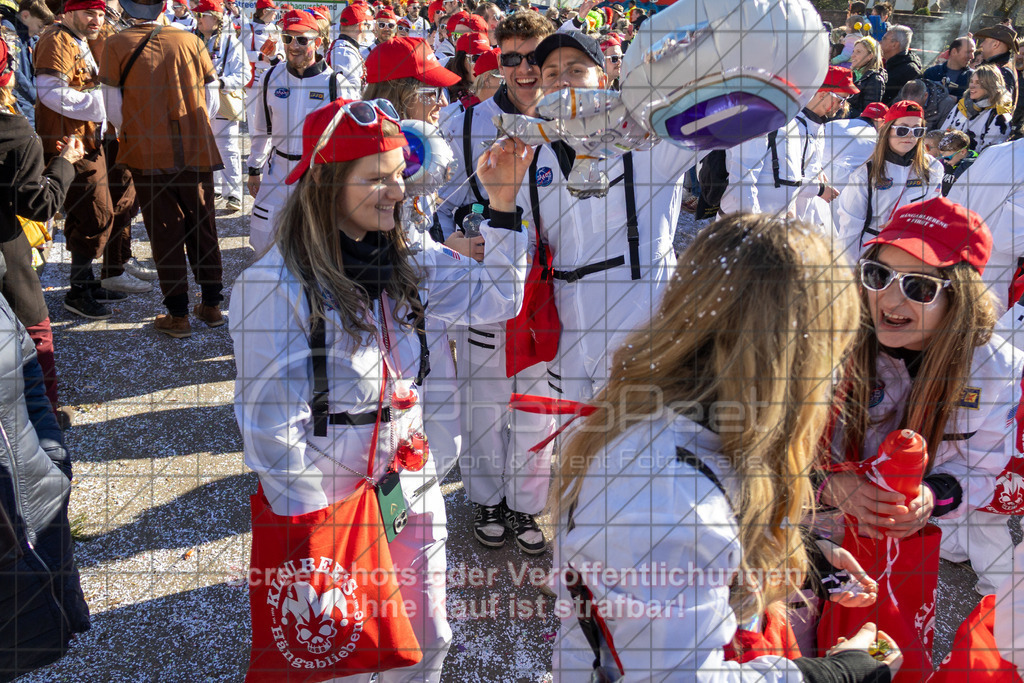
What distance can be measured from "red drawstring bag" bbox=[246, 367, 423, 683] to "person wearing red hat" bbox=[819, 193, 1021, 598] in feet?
3.25

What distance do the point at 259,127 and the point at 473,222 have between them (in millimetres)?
2539

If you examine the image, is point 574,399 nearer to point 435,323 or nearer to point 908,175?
point 435,323

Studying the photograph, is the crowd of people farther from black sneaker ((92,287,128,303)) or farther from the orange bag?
black sneaker ((92,287,128,303))

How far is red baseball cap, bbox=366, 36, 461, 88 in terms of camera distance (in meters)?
2.87

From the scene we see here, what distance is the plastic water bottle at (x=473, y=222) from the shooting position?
2.56m

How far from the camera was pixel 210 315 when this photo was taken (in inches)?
171

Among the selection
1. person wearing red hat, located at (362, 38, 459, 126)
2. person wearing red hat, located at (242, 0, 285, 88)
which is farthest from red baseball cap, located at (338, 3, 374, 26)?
person wearing red hat, located at (362, 38, 459, 126)

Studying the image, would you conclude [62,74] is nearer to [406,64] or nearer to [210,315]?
[210,315]

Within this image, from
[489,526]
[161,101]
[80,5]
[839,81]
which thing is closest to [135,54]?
[161,101]

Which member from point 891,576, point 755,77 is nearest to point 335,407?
point 755,77

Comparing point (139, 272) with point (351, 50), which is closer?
point (139, 272)

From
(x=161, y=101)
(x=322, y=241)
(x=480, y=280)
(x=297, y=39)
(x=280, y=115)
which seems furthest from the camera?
(x=280, y=115)

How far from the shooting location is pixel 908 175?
3.92 meters

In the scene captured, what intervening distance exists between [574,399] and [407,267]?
2.91 ft
